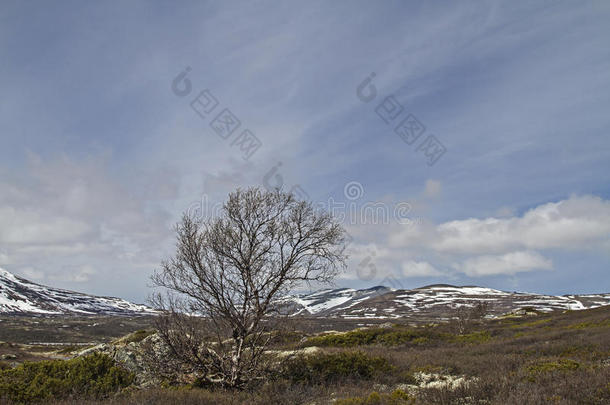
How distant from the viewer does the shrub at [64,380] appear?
11219 mm

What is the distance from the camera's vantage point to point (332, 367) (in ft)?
49.4

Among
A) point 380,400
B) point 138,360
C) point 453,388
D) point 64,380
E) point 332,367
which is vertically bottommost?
point 453,388

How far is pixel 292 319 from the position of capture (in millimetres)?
13695

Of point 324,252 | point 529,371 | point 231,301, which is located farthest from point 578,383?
point 231,301

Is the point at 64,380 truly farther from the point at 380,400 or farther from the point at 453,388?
the point at 453,388

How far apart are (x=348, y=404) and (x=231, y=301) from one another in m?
5.48

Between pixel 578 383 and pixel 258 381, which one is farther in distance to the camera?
pixel 258 381

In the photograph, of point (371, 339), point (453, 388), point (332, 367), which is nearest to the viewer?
point (453, 388)

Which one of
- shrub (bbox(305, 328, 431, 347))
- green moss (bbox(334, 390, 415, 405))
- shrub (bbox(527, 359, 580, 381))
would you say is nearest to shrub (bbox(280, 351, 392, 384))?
green moss (bbox(334, 390, 415, 405))

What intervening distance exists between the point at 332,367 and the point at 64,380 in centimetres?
924

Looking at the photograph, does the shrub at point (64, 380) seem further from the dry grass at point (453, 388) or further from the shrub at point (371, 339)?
the shrub at point (371, 339)

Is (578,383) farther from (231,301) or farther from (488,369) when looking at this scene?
(231,301)

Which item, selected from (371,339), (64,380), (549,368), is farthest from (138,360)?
(371,339)

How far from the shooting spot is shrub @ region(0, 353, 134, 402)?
11.2m
